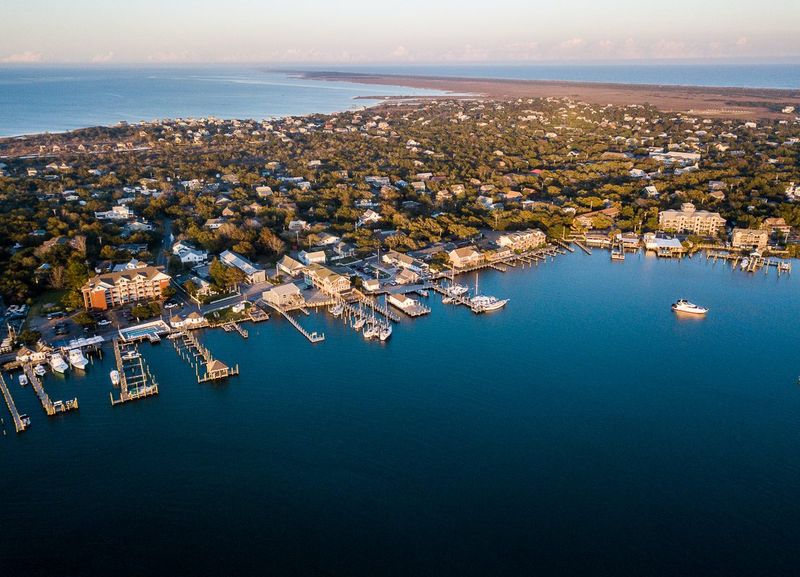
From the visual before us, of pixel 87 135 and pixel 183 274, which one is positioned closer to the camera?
pixel 183 274

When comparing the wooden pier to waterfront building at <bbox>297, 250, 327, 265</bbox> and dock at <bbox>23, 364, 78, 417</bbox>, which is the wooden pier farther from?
dock at <bbox>23, 364, 78, 417</bbox>

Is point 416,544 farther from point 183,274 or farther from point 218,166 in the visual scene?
point 218,166

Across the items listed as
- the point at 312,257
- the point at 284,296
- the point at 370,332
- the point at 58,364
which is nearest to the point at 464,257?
the point at 312,257

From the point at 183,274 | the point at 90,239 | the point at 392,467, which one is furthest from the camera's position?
the point at 90,239

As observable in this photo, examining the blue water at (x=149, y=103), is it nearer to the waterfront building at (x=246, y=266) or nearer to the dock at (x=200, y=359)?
the waterfront building at (x=246, y=266)

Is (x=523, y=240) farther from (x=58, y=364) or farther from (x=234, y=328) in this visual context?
(x=58, y=364)

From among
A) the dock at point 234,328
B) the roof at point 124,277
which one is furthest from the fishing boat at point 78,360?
the dock at point 234,328

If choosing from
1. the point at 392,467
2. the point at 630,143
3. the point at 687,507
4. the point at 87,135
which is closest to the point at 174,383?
the point at 392,467
